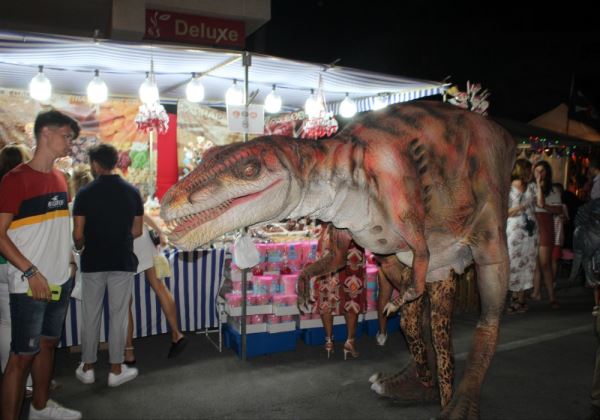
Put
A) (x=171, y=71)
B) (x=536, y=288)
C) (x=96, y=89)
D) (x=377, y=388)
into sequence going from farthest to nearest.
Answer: (x=536, y=288) → (x=171, y=71) → (x=96, y=89) → (x=377, y=388)

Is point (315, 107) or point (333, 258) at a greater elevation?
point (315, 107)

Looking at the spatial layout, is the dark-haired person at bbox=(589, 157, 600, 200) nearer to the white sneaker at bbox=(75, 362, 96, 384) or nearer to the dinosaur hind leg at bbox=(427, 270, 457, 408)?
the dinosaur hind leg at bbox=(427, 270, 457, 408)

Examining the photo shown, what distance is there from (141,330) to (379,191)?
130 inches

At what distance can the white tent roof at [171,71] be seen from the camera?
12.1 ft

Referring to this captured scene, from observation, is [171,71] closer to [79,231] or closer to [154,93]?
[154,93]

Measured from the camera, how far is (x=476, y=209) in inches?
72.2

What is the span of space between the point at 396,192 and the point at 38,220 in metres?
1.95

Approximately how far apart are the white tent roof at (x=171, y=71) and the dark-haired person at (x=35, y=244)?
1.25 metres

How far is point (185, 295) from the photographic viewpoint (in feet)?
14.2

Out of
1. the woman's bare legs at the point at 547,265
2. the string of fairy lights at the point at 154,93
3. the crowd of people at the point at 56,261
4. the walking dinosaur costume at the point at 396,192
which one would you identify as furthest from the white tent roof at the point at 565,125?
the walking dinosaur costume at the point at 396,192

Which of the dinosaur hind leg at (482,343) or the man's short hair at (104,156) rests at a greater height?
the man's short hair at (104,156)

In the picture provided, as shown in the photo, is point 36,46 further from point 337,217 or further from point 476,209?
point 476,209

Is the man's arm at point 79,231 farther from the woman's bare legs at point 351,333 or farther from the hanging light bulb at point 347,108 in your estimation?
the hanging light bulb at point 347,108

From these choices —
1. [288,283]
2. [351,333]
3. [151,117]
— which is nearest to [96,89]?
[151,117]
